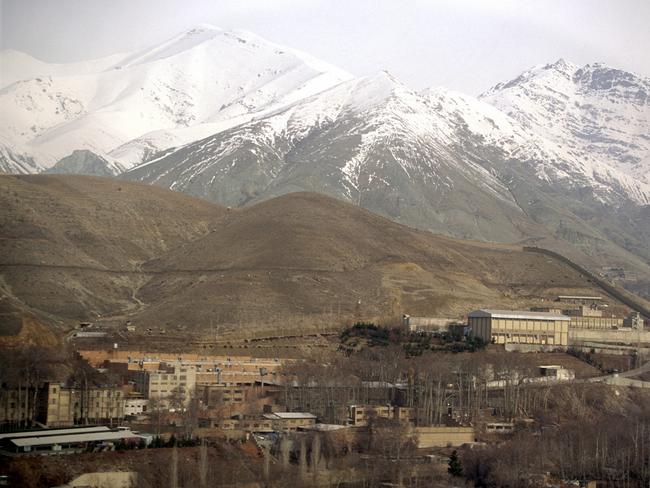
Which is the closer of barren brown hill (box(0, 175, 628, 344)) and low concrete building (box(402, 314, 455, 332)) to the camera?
low concrete building (box(402, 314, 455, 332))

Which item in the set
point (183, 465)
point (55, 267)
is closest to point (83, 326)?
point (55, 267)

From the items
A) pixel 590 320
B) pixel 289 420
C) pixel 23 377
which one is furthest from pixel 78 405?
pixel 590 320

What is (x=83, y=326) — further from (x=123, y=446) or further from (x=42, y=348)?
(x=123, y=446)

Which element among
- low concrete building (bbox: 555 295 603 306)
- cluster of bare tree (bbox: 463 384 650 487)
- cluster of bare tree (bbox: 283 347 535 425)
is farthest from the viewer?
low concrete building (bbox: 555 295 603 306)

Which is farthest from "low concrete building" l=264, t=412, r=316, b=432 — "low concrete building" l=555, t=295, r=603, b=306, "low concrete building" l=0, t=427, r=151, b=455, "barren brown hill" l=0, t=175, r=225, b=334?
"low concrete building" l=555, t=295, r=603, b=306

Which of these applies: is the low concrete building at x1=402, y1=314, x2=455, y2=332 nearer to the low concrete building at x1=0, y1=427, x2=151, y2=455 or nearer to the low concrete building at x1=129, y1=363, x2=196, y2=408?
the low concrete building at x1=129, y1=363, x2=196, y2=408

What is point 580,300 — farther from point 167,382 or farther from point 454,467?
point 454,467
